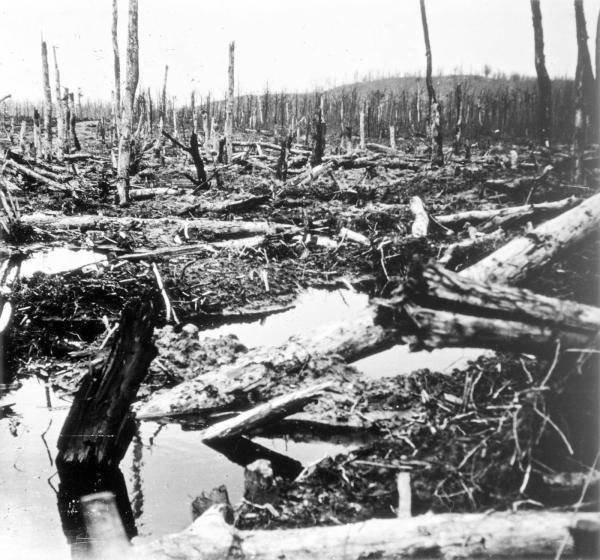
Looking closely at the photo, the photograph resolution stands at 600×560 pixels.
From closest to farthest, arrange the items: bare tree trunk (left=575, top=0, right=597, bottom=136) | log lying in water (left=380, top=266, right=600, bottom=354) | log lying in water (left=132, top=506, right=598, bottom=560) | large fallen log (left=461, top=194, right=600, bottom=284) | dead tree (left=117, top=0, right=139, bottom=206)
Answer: log lying in water (left=132, top=506, right=598, bottom=560) → log lying in water (left=380, top=266, right=600, bottom=354) → large fallen log (left=461, top=194, right=600, bottom=284) → dead tree (left=117, top=0, right=139, bottom=206) → bare tree trunk (left=575, top=0, right=597, bottom=136)

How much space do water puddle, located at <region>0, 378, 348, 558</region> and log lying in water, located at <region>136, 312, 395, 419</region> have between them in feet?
A: 0.64

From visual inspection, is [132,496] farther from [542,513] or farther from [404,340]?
[542,513]

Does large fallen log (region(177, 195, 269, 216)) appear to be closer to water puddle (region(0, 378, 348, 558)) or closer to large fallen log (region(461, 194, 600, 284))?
large fallen log (region(461, 194, 600, 284))

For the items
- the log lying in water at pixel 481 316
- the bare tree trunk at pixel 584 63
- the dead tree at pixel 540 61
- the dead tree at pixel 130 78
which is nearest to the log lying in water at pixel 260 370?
the log lying in water at pixel 481 316

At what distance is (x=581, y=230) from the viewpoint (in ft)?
15.9

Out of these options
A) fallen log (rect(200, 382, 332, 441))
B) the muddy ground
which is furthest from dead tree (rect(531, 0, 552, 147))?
fallen log (rect(200, 382, 332, 441))

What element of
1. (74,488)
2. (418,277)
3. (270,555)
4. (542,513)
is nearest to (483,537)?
(542,513)

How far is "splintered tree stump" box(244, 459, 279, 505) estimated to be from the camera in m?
2.82

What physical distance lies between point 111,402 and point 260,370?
3.76 ft

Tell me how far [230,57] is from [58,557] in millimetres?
18717

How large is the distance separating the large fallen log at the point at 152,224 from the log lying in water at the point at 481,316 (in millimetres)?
5724

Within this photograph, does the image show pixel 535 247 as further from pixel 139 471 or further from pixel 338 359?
pixel 139 471

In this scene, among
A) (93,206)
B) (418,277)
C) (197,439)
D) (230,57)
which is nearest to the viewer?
(418,277)

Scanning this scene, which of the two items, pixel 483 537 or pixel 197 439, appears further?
pixel 197 439
